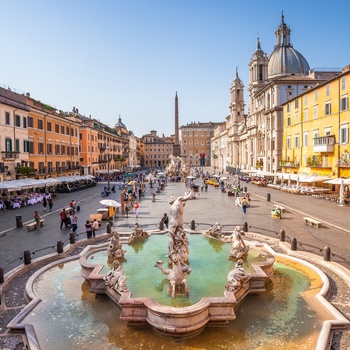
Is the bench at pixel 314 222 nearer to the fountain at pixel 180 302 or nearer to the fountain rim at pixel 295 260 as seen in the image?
the fountain rim at pixel 295 260

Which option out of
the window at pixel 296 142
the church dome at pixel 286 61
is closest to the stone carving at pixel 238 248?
the window at pixel 296 142

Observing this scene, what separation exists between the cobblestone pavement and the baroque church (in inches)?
1056

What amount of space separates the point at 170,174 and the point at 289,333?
55.9 metres

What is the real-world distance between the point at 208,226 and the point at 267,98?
45.6 meters

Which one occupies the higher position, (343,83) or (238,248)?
(343,83)

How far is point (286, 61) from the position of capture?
229 ft

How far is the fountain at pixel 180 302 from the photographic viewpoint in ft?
25.0

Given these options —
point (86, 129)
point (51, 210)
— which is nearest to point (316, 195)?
point (51, 210)

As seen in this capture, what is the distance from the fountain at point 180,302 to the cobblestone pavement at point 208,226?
453mm

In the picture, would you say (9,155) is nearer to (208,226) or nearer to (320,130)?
(208,226)

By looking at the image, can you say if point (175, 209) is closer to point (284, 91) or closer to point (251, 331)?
point (251, 331)

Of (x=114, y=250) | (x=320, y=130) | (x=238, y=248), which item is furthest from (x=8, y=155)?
(x=320, y=130)

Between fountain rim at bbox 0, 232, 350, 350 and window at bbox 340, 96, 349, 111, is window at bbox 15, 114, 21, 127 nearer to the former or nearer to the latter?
fountain rim at bbox 0, 232, 350, 350

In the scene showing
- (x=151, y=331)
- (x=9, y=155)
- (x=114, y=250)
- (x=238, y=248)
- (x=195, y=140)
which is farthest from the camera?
(x=195, y=140)
